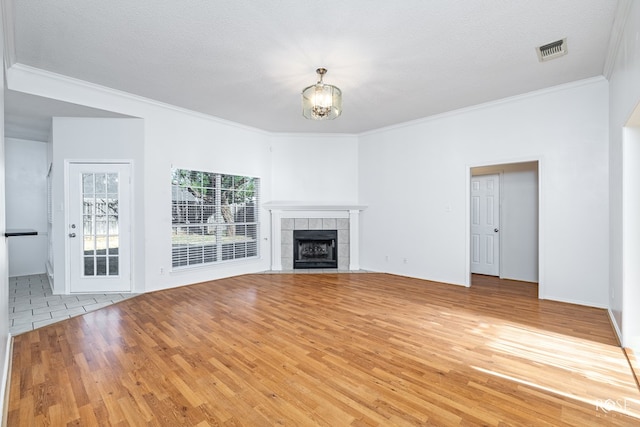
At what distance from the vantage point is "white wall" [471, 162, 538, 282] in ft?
16.7

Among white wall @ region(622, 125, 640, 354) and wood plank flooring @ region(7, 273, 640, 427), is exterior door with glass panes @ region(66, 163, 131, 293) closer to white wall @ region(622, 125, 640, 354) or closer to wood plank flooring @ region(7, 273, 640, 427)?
wood plank flooring @ region(7, 273, 640, 427)

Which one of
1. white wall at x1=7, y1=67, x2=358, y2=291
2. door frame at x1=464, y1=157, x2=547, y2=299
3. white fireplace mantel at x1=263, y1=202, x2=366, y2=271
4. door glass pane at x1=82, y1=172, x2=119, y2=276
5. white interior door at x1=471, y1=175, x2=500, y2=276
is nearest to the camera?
white wall at x1=7, y1=67, x2=358, y2=291

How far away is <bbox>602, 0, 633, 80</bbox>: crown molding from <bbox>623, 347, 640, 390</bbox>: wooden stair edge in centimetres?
275

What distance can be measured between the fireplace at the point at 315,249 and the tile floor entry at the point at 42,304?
9.95 ft

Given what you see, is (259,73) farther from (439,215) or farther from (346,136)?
(439,215)

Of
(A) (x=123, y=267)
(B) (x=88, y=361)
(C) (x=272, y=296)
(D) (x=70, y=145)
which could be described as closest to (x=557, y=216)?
(C) (x=272, y=296)

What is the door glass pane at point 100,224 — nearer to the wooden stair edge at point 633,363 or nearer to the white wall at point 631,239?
the wooden stair edge at point 633,363

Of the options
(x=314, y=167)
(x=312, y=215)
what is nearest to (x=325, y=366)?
(x=312, y=215)

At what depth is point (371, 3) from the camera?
234 cm

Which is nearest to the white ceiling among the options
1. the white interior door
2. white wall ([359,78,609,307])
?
white wall ([359,78,609,307])

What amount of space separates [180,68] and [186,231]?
103 inches

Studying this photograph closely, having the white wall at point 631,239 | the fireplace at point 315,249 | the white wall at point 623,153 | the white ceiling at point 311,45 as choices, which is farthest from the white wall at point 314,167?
the white wall at point 631,239

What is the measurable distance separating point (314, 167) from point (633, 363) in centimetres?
518

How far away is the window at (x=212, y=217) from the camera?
491 cm
